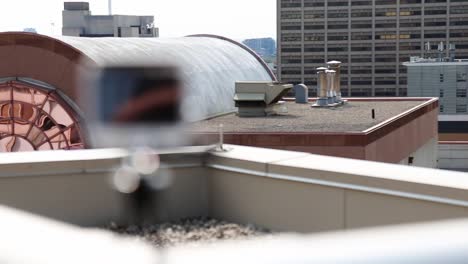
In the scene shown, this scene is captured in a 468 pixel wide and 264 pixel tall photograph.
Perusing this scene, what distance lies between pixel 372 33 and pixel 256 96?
16504cm

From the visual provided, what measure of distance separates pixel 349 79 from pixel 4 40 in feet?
551

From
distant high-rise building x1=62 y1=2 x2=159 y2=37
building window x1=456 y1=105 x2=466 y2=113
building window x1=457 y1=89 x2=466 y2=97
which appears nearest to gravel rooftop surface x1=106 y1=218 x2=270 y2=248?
building window x1=457 y1=89 x2=466 y2=97

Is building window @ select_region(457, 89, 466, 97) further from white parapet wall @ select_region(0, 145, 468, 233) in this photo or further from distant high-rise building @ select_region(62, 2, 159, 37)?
white parapet wall @ select_region(0, 145, 468, 233)

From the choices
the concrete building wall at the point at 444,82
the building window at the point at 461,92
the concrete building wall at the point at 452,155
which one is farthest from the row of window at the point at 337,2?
the concrete building wall at the point at 452,155

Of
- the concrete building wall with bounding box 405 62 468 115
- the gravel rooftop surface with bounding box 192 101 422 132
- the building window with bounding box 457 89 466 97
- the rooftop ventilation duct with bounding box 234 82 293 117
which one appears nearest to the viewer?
the gravel rooftop surface with bounding box 192 101 422 132

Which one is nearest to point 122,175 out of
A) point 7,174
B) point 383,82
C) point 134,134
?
point 134,134

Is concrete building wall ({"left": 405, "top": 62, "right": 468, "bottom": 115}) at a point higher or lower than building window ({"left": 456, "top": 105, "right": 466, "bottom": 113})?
higher

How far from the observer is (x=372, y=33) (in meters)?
196

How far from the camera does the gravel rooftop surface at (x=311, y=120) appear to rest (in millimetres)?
30828

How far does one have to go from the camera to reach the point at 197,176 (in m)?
9.23

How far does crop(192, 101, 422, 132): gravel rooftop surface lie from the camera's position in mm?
30828

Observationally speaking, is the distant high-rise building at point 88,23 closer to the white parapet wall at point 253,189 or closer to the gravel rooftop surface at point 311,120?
the gravel rooftop surface at point 311,120

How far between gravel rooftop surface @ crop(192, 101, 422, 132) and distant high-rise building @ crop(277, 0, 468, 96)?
153 metres

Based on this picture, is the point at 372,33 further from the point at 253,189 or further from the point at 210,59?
the point at 253,189
